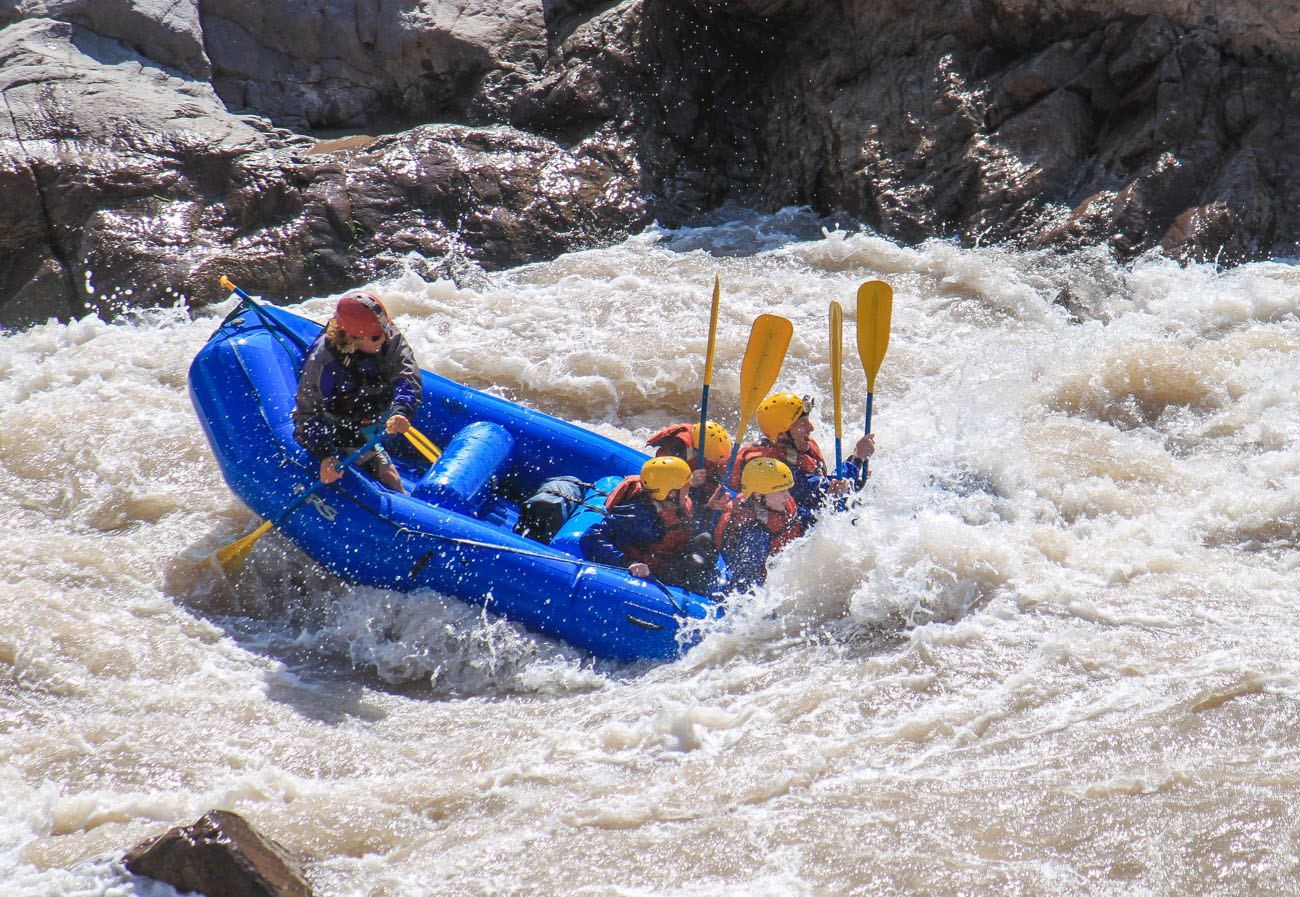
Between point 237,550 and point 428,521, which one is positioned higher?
point 428,521

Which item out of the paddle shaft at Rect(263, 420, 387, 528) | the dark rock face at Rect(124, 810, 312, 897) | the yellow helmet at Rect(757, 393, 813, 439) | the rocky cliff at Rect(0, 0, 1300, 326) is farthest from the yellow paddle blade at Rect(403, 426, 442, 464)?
the rocky cliff at Rect(0, 0, 1300, 326)

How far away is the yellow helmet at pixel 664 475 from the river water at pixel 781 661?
55 cm

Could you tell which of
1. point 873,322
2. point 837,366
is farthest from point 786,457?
point 873,322

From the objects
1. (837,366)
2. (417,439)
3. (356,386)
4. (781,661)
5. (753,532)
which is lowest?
(781,661)

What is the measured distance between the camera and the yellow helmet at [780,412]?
529cm

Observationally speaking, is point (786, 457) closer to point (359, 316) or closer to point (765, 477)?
point (765, 477)

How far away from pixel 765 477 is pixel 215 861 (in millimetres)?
2580

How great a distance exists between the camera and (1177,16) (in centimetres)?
805

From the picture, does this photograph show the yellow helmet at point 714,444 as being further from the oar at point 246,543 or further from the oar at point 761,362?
the oar at point 246,543

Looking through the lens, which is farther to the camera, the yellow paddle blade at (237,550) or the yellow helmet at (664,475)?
the yellow paddle blade at (237,550)

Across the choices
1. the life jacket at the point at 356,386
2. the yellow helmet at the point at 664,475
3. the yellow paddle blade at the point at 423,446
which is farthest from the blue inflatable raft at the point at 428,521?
the yellow helmet at the point at 664,475

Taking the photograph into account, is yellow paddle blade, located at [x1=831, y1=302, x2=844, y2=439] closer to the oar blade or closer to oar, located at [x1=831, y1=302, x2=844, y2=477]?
oar, located at [x1=831, y1=302, x2=844, y2=477]

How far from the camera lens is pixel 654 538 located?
5.02 meters

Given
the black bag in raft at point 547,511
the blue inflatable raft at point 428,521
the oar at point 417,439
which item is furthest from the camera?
the oar at point 417,439
